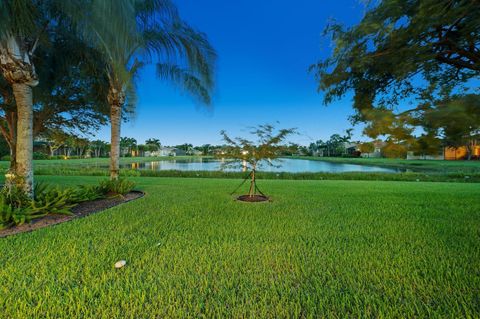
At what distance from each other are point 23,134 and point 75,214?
2.00 meters

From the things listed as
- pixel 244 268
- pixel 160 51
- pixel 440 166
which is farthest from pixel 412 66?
pixel 440 166

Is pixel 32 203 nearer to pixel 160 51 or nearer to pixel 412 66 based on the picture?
pixel 160 51

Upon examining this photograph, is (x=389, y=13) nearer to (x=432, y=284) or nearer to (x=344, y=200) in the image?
(x=432, y=284)

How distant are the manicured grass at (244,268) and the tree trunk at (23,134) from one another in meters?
1.75

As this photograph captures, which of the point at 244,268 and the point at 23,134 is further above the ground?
the point at 23,134

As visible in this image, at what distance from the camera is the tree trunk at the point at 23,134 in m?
4.43

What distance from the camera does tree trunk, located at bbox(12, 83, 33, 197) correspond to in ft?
14.5

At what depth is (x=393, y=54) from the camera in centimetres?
282

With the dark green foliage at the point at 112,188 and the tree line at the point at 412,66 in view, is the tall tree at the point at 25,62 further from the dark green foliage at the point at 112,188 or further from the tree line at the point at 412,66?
the tree line at the point at 412,66

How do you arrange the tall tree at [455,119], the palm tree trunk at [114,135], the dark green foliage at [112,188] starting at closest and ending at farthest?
the tall tree at [455,119] < the dark green foliage at [112,188] < the palm tree trunk at [114,135]

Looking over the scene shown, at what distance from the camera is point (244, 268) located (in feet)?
7.89

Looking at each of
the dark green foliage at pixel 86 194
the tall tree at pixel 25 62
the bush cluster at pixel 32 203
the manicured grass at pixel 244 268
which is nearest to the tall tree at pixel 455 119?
the manicured grass at pixel 244 268

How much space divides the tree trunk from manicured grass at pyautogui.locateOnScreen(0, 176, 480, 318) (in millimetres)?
1748

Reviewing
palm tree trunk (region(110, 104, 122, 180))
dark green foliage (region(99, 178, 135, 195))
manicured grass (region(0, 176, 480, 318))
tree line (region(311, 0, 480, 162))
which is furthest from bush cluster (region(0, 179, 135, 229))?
tree line (region(311, 0, 480, 162))
